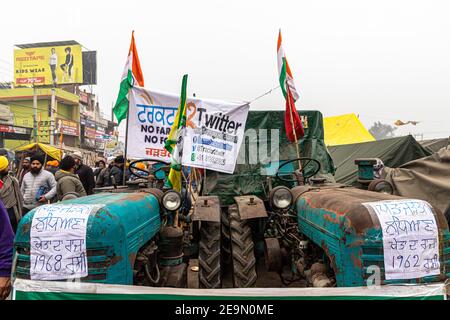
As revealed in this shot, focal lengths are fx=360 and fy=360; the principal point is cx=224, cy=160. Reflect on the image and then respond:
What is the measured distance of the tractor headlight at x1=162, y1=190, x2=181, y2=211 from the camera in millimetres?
3932

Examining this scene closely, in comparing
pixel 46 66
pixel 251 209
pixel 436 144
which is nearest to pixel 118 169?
pixel 251 209

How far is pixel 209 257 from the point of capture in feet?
13.5

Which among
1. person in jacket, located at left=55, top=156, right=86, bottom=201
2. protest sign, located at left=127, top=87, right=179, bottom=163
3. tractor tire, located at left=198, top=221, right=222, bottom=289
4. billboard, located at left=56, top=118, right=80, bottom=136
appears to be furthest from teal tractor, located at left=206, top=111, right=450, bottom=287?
billboard, located at left=56, top=118, right=80, bottom=136

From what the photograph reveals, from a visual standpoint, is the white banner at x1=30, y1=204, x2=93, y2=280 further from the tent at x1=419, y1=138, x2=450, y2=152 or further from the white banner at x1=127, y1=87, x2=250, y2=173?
the tent at x1=419, y1=138, x2=450, y2=152

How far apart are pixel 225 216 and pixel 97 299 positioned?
3.03 metres

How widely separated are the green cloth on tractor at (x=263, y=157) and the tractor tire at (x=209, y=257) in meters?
1.58

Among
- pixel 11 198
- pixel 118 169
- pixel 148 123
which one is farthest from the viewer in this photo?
pixel 118 169

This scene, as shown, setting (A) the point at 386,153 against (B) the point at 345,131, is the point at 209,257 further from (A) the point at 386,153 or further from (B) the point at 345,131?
(B) the point at 345,131

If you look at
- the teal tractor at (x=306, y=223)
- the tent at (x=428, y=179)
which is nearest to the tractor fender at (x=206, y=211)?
the teal tractor at (x=306, y=223)

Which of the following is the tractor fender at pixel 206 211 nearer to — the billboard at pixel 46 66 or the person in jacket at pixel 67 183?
the person in jacket at pixel 67 183

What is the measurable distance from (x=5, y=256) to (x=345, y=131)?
1374 centimetres

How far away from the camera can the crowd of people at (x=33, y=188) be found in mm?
2834

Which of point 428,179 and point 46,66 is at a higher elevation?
point 46,66
